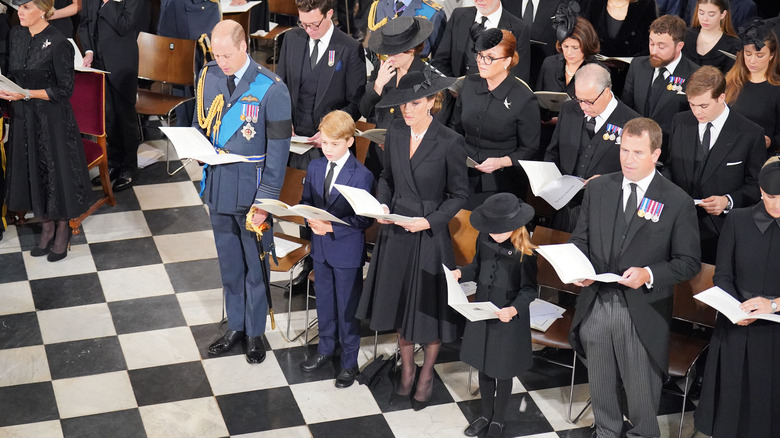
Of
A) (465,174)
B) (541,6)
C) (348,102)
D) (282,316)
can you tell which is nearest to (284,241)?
(282,316)

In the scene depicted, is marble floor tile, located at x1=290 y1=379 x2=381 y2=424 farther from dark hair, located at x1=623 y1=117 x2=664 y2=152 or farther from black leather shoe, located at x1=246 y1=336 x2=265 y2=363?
dark hair, located at x1=623 y1=117 x2=664 y2=152

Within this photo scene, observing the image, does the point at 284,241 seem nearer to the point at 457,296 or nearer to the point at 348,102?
the point at 348,102

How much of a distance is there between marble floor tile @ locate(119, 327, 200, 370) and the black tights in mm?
1778

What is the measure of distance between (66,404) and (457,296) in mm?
2305

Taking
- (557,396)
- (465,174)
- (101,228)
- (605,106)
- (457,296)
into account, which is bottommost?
(101,228)

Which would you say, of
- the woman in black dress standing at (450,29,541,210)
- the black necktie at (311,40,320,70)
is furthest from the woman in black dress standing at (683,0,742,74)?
the black necktie at (311,40,320,70)

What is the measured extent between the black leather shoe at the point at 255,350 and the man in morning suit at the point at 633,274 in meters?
1.91

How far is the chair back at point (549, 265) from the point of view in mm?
5359

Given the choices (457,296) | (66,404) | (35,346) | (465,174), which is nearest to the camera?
(457,296)

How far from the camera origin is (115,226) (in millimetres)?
7273

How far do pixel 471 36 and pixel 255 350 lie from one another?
244 cm

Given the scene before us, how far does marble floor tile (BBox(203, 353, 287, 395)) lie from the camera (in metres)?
5.50

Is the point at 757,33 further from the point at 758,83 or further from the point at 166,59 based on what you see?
the point at 166,59

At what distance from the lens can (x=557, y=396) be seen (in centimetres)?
547
